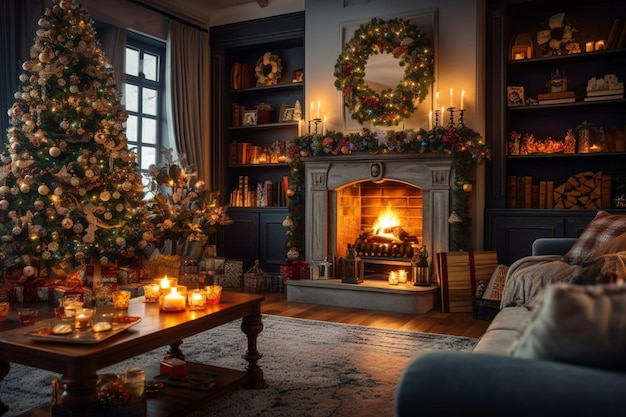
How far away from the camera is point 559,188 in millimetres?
5035

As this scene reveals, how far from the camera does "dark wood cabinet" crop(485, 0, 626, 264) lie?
496 centimetres

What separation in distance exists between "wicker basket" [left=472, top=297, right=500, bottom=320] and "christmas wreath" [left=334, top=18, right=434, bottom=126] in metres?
1.94

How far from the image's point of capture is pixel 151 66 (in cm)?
635

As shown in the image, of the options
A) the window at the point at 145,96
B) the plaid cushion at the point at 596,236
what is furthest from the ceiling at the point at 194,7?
the plaid cushion at the point at 596,236

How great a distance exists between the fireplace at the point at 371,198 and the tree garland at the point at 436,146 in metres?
0.08

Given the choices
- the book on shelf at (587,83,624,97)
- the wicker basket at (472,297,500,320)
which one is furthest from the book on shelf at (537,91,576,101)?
the wicker basket at (472,297,500,320)

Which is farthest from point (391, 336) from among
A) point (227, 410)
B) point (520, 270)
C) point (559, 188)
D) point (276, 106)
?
point (276, 106)

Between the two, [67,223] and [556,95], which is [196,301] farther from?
[556,95]

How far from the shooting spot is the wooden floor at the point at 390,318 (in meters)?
4.16

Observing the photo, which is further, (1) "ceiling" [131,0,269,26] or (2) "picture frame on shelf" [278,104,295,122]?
(2) "picture frame on shelf" [278,104,295,122]

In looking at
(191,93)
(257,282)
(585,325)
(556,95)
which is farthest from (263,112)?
(585,325)

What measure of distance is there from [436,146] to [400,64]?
92 cm

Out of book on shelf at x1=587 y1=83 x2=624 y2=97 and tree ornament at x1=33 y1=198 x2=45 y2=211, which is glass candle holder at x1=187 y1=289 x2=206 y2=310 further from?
book on shelf at x1=587 y1=83 x2=624 y2=97

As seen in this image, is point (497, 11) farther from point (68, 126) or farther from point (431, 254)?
point (68, 126)
